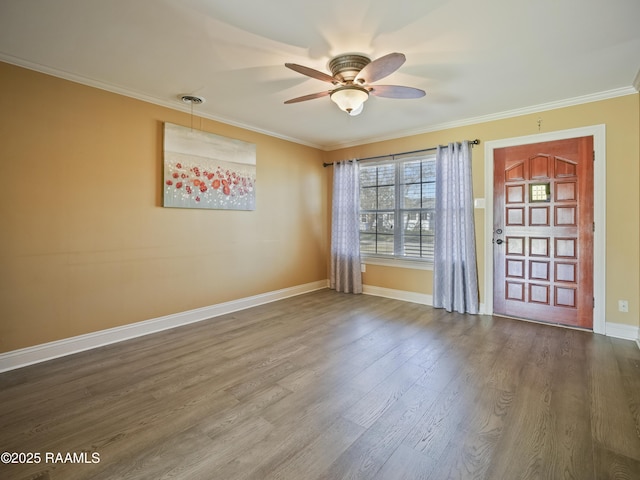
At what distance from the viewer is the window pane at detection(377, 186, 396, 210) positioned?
4938 millimetres

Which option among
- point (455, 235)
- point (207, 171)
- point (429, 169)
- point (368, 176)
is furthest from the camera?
point (368, 176)

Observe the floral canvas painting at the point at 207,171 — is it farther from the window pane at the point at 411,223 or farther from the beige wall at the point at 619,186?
the beige wall at the point at 619,186

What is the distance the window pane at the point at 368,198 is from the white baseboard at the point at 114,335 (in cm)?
218

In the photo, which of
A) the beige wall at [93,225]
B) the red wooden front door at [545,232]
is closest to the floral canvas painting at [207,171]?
the beige wall at [93,225]

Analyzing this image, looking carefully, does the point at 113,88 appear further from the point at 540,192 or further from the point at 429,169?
the point at 540,192

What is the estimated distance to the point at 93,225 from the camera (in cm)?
300

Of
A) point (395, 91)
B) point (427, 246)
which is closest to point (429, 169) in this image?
point (427, 246)

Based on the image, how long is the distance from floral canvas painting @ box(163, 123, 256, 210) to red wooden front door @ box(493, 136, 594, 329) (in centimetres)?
335

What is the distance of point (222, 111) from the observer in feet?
12.4

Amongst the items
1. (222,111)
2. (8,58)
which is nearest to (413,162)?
(222,111)

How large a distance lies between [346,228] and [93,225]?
11.5ft

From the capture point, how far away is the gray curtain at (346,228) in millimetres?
5176

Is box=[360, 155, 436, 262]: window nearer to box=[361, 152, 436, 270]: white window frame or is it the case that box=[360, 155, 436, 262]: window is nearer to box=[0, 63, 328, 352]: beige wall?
box=[361, 152, 436, 270]: white window frame

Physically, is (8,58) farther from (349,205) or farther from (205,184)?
(349,205)
